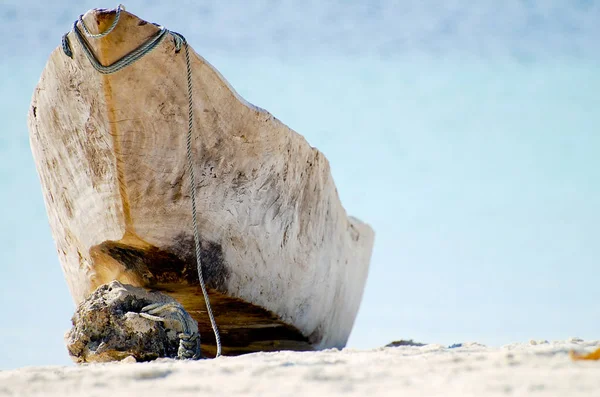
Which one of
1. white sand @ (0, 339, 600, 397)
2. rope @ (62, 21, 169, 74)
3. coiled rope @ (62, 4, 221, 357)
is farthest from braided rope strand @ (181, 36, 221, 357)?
white sand @ (0, 339, 600, 397)

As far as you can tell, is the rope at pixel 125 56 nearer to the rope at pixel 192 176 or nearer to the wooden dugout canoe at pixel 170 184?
the wooden dugout canoe at pixel 170 184

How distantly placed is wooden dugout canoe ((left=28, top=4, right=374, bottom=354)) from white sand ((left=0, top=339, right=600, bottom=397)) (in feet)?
4.34

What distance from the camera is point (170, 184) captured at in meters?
3.39

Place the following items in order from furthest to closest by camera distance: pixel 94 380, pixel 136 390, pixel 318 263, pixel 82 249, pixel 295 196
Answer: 1. pixel 318 263
2. pixel 295 196
3. pixel 82 249
4. pixel 94 380
5. pixel 136 390

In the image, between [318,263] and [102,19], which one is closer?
[102,19]

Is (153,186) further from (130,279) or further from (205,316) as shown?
(205,316)

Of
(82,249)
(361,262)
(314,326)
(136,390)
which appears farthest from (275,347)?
(136,390)

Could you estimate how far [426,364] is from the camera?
1926 millimetres

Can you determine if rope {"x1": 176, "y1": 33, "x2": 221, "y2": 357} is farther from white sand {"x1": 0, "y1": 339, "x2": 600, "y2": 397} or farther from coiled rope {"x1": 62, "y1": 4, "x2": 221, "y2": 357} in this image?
white sand {"x1": 0, "y1": 339, "x2": 600, "y2": 397}

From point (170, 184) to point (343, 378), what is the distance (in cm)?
189

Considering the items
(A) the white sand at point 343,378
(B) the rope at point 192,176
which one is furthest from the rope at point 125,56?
(A) the white sand at point 343,378

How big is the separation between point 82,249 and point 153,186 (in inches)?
28.3

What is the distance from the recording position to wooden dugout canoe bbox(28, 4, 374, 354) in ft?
10.5

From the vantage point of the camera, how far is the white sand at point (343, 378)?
1.54 meters
